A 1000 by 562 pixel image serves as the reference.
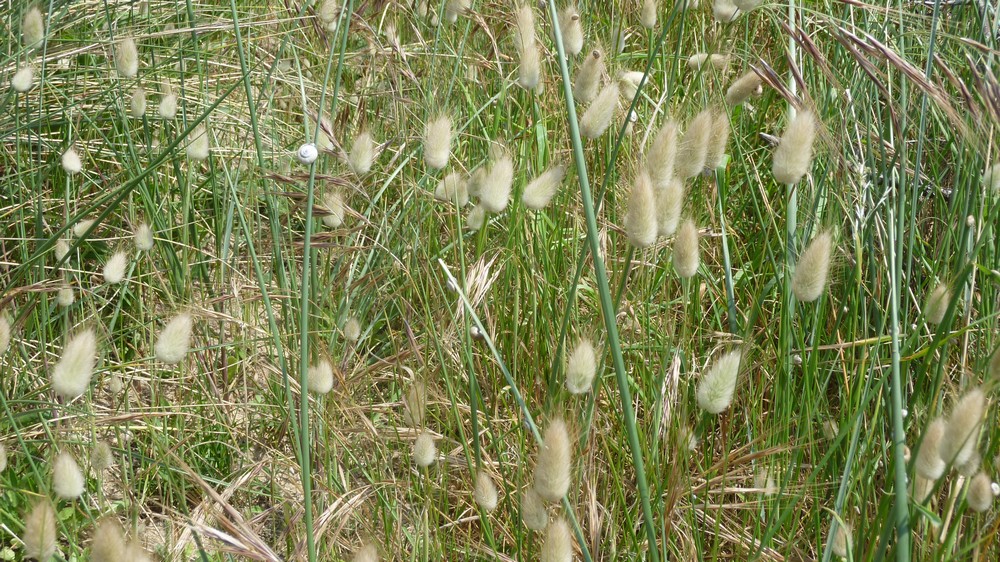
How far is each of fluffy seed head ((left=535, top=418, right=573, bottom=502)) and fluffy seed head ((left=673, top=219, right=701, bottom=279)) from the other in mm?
227

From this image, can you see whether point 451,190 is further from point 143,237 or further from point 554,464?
point 554,464

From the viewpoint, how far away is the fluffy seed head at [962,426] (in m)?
0.69

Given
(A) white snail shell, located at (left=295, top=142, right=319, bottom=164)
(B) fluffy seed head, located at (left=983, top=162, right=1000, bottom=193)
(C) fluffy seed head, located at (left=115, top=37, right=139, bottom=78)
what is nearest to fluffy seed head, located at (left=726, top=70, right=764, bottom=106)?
(B) fluffy seed head, located at (left=983, top=162, right=1000, bottom=193)

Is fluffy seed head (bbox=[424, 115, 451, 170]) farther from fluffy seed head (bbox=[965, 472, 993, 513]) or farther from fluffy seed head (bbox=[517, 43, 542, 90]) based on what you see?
fluffy seed head (bbox=[965, 472, 993, 513])

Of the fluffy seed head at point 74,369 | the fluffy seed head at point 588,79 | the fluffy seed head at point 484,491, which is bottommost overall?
the fluffy seed head at point 484,491

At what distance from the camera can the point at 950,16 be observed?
1.76m

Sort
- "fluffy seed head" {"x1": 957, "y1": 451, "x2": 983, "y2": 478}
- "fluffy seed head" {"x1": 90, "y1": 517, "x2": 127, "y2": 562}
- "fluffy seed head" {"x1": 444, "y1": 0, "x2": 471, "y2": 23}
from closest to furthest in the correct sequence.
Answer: "fluffy seed head" {"x1": 90, "y1": 517, "x2": 127, "y2": 562} → "fluffy seed head" {"x1": 957, "y1": 451, "x2": 983, "y2": 478} → "fluffy seed head" {"x1": 444, "y1": 0, "x2": 471, "y2": 23}

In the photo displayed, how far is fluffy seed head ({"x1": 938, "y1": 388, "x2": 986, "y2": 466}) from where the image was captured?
690mm

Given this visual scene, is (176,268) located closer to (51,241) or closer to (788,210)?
(51,241)

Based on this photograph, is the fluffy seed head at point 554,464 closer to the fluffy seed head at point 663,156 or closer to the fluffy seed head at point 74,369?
the fluffy seed head at point 663,156

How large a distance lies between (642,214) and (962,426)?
312mm

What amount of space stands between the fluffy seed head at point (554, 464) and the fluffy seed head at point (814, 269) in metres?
0.28

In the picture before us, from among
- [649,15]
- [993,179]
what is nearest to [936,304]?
[993,179]

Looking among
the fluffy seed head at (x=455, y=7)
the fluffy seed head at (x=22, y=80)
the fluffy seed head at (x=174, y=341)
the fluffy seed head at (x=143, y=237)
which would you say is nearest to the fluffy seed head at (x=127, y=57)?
the fluffy seed head at (x=22, y=80)
